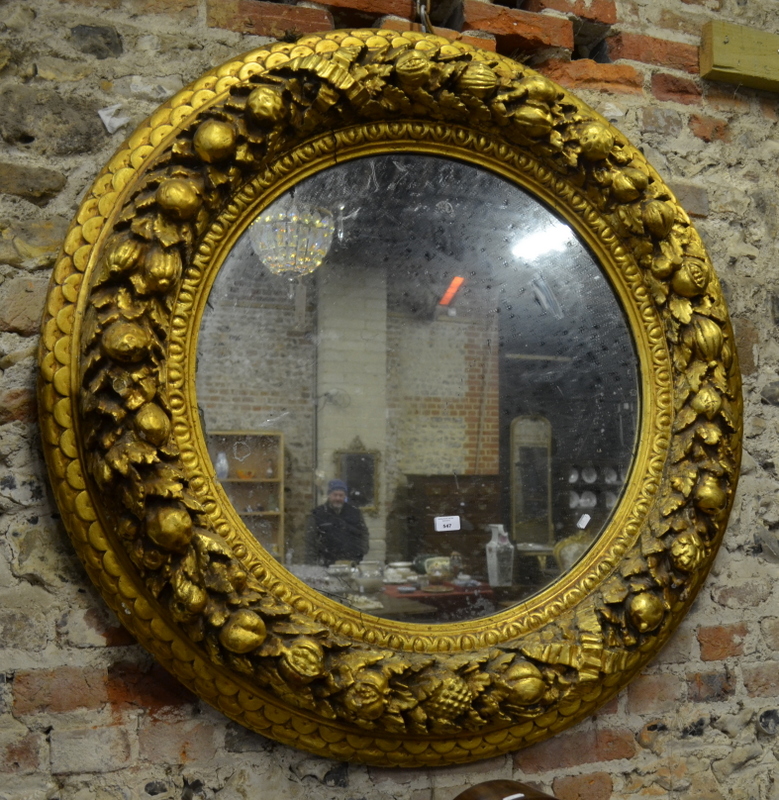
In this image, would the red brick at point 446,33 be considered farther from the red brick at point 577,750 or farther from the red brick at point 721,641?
the red brick at point 577,750

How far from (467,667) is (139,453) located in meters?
0.74

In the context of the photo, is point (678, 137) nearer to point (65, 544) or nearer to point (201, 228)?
point (201, 228)

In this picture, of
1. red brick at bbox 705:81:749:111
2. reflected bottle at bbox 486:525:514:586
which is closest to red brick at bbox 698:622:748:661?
reflected bottle at bbox 486:525:514:586

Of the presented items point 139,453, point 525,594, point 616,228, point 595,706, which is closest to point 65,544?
point 139,453

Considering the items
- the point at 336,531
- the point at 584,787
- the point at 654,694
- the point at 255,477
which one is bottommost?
the point at 584,787

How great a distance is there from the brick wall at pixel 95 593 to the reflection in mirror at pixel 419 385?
13.5 inches

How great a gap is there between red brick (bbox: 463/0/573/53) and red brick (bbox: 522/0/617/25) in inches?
1.5

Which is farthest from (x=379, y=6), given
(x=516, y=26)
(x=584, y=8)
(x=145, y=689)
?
(x=145, y=689)

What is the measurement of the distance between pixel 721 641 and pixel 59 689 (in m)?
1.44

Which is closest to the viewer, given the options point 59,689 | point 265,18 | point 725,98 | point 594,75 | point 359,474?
point 59,689

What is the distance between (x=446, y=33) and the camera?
1862 mm

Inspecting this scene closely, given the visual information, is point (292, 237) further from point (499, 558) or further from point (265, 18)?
point (499, 558)

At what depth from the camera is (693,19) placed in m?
2.08

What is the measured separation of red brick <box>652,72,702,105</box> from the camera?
6.67 feet
